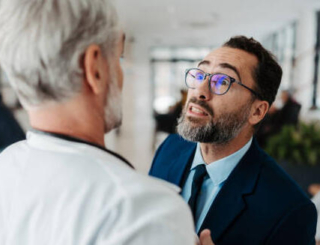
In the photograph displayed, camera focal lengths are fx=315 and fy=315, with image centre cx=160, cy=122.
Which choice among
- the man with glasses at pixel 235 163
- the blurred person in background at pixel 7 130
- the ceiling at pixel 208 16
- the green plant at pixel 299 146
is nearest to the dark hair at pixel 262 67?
the man with glasses at pixel 235 163

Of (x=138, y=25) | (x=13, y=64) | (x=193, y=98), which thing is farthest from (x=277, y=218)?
(x=138, y=25)

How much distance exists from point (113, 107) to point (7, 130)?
6.10 ft

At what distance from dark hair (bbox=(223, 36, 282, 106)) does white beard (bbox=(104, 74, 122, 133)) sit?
786 millimetres

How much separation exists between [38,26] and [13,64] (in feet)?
0.30

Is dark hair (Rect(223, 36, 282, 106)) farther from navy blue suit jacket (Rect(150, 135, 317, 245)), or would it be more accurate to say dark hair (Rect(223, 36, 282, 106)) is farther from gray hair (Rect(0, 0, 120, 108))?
gray hair (Rect(0, 0, 120, 108))

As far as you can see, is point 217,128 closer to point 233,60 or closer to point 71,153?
point 233,60

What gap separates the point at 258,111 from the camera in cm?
136

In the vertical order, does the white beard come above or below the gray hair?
below

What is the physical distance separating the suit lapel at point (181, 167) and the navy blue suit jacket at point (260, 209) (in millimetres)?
236

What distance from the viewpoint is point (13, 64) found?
23.2 inches

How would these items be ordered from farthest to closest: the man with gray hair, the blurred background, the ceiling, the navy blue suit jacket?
1. the ceiling
2. the blurred background
3. the navy blue suit jacket
4. the man with gray hair

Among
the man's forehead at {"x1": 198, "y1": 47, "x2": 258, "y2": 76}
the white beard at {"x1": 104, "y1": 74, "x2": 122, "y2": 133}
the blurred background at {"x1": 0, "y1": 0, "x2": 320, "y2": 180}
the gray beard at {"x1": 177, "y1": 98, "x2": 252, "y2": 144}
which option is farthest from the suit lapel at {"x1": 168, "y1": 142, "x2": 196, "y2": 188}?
the blurred background at {"x1": 0, "y1": 0, "x2": 320, "y2": 180}

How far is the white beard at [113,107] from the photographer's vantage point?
646 millimetres

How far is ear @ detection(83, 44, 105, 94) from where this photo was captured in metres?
0.59
